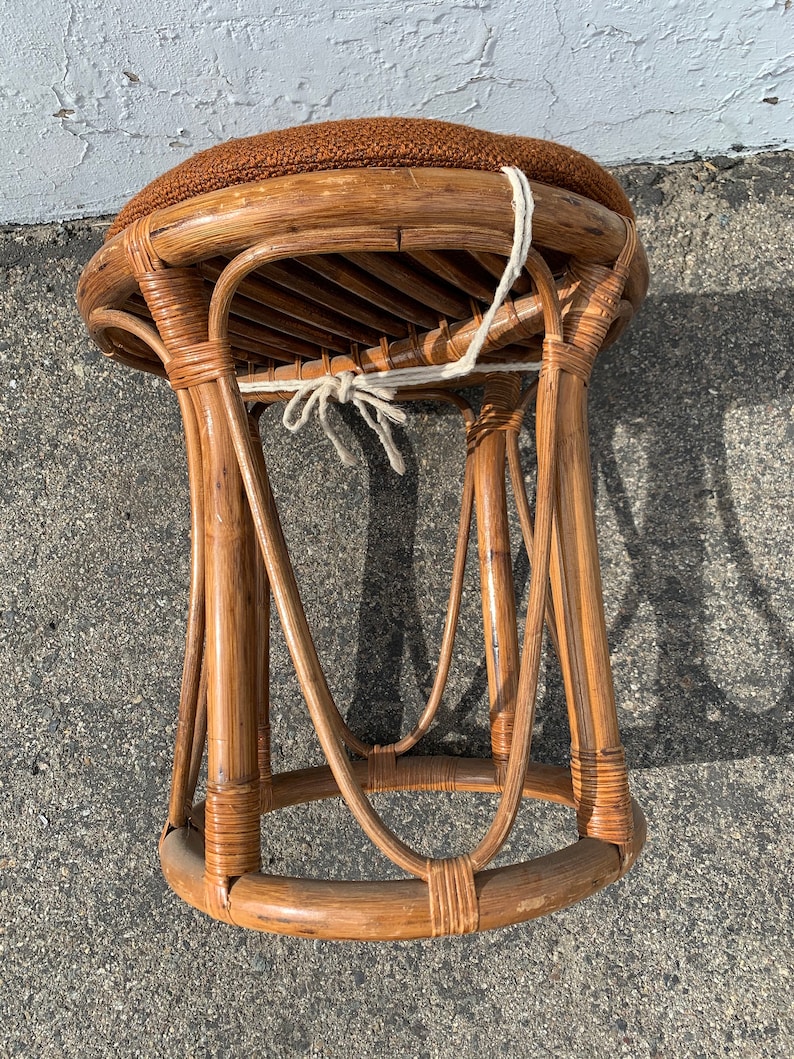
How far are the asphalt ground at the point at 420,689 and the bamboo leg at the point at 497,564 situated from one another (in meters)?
0.13

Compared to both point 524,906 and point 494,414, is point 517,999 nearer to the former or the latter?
point 524,906

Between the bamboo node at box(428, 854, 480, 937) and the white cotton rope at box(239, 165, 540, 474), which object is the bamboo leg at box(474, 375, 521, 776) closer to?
the white cotton rope at box(239, 165, 540, 474)

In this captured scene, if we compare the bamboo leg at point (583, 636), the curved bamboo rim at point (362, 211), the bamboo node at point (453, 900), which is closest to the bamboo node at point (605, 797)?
the bamboo leg at point (583, 636)

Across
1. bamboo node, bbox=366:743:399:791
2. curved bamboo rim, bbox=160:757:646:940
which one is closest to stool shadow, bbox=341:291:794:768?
bamboo node, bbox=366:743:399:791

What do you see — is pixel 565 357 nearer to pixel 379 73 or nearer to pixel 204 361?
pixel 204 361

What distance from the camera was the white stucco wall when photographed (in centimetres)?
81

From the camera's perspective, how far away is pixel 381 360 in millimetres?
695

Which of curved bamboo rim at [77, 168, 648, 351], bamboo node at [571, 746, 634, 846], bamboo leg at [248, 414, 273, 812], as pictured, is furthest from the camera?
bamboo leg at [248, 414, 273, 812]

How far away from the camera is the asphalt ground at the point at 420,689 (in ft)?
2.80

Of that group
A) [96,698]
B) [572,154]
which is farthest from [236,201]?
[96,698]

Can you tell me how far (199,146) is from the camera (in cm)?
94

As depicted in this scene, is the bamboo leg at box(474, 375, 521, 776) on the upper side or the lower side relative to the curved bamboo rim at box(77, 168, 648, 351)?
lower

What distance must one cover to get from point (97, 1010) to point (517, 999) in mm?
499

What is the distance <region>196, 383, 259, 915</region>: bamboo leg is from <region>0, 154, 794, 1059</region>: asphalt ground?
15.8 inches
